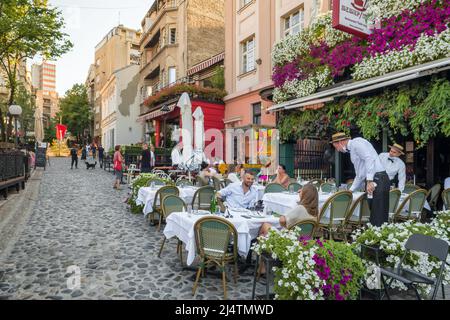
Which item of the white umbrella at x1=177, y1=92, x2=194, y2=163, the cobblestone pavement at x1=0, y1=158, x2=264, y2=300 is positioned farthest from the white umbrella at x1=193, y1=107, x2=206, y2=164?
the cobblestone pavement at x1=0, y1=158, x2=264, y2=300

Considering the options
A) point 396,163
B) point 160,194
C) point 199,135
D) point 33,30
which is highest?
point 33,30

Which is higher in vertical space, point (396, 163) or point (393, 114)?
point (393, 114)

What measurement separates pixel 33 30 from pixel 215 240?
1531cm

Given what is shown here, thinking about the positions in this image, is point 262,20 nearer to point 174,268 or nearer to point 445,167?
point 445,167

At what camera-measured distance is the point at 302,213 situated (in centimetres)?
452

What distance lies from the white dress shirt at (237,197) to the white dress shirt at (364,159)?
1680 millimetres

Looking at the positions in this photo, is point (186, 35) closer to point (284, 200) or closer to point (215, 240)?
point (284, 200)

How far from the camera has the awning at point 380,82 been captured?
23.8 ft

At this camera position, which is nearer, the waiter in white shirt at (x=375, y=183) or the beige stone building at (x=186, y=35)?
the waiter in white shirt at (x=375, y=183)

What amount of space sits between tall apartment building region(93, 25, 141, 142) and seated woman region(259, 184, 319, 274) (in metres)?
42.4

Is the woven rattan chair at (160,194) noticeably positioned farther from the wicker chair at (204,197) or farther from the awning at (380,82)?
the awning at (380,82)

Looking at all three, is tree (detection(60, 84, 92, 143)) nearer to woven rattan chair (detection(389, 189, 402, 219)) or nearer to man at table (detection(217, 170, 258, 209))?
man at table (detection(217, 170, 258, 209))

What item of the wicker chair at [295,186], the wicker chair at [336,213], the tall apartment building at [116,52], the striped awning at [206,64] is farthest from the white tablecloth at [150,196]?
the tall apartment building at [116,52]

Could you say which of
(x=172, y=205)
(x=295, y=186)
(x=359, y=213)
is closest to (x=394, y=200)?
(x=359, y=213)
